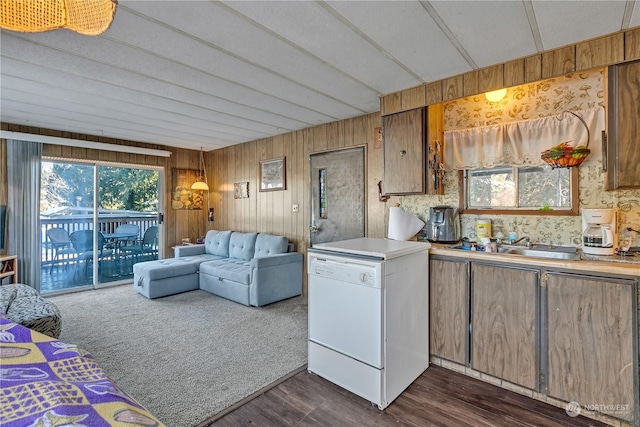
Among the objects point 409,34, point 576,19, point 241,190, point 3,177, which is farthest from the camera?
point 241,190

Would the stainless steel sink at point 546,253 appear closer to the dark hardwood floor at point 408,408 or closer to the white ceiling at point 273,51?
the dark hardwood floor at point 408,408

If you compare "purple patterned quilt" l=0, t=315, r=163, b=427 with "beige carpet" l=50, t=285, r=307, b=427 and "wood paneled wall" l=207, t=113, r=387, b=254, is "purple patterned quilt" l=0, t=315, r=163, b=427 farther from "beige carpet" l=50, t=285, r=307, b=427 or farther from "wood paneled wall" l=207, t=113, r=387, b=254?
"wood paneled wall" l=207, t=113, r=387, b=254

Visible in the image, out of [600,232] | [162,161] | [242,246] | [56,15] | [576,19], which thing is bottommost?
[242,246]

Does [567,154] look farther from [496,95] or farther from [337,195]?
[337,195]

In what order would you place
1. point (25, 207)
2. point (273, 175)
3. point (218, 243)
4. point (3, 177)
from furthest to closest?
1. point (218, 243)
2. point (273, 175)
3. point (25, 207)
4. point (3, 177)

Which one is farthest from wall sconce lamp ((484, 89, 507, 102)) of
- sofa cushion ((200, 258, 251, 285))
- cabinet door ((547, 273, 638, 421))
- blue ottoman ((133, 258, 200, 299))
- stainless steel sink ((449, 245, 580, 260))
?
blue ottoman ((133, 258, 200, 299))

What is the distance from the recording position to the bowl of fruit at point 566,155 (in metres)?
2.16

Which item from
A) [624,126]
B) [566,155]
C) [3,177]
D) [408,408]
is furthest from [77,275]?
[624,126]

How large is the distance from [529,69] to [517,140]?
1.82 ft

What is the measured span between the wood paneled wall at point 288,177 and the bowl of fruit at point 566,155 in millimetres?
1588

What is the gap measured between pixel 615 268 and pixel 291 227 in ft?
11.5

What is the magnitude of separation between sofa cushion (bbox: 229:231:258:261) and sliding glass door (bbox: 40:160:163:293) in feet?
5.12

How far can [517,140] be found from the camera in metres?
2.51

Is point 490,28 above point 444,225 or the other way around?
above
